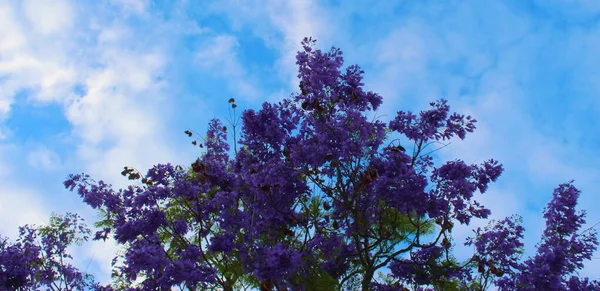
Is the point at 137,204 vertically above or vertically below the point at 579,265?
above

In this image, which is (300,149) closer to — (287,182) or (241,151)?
(287,182)

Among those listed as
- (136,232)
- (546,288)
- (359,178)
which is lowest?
(546,288)

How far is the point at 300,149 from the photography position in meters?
8.88

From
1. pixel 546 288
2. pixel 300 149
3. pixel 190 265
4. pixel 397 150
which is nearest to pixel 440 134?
pixel 397 150

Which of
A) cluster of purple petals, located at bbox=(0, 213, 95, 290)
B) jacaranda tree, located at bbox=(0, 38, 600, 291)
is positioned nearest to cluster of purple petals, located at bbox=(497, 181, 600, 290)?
jacaranda tree, located at bbox=(0, 38, 600, 291)

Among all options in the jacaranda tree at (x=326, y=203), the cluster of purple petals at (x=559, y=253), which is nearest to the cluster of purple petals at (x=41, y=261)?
the jacaranda tree at (x=326, y=203)

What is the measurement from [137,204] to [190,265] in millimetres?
1538

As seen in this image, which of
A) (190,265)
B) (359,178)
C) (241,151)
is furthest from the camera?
(241,151)

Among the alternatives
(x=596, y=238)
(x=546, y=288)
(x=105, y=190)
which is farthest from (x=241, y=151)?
(x=596, y=238)

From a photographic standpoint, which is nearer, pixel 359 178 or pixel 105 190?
pixel 359 178

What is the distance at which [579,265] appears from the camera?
9586 mm

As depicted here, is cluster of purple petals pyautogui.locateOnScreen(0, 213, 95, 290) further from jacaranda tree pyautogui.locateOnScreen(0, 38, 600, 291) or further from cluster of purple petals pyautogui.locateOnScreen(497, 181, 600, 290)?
cluster of purple petals pyautogui.locateOnScreen(497, 181, 600, 290)

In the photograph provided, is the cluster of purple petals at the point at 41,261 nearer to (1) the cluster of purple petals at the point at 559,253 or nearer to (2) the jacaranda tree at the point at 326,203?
(2) the jacaranda tree at the point at 326,203

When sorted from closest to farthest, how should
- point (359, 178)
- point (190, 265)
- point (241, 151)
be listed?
point (190, 265) → point (359, 178) → point (241, 151)
